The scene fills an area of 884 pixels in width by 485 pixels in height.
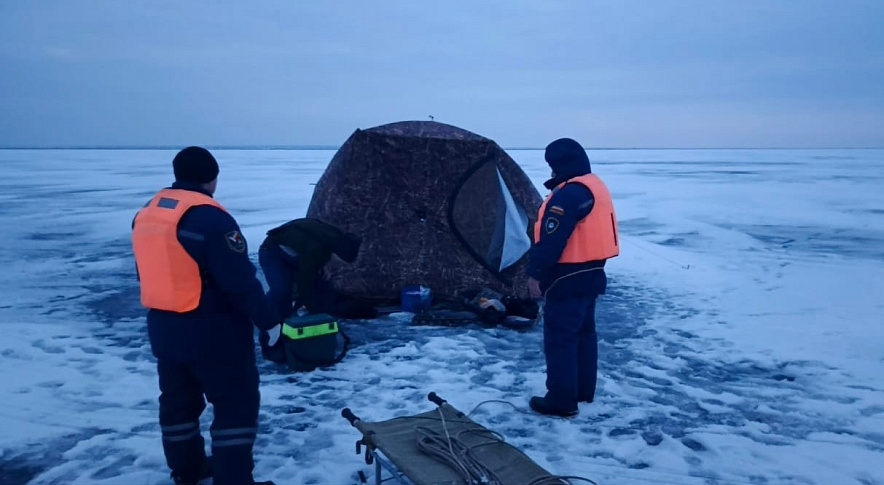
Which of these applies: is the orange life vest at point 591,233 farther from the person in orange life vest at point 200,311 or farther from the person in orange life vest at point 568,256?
the person in orange life vest at point 200,311

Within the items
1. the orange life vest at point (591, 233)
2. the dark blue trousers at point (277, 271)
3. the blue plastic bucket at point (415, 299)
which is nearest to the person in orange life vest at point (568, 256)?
the orange life vest at point (591, 233)

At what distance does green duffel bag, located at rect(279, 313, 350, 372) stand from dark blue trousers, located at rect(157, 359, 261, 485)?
1.95 meters

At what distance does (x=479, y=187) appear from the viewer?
7441 mm

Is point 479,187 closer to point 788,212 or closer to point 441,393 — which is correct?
point 441,393

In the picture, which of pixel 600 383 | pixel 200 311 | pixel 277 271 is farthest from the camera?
pixel 277 271

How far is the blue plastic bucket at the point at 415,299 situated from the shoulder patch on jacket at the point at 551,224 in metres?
3.16

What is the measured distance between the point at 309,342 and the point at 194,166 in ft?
8.58

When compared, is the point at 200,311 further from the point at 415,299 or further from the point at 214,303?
the point at 415,299

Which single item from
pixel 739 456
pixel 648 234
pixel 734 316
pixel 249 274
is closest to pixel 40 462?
pixel 249 274

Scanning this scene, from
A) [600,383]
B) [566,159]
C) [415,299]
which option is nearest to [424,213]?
[415,299]

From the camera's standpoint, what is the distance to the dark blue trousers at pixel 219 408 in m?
3.15

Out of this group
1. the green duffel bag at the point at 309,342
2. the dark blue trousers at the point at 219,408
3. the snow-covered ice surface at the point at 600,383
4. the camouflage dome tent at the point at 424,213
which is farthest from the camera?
the camouflage dome tent at the point at 424,213

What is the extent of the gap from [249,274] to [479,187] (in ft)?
15.3

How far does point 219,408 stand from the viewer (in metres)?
3.18
